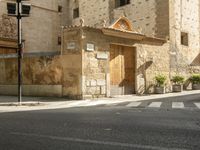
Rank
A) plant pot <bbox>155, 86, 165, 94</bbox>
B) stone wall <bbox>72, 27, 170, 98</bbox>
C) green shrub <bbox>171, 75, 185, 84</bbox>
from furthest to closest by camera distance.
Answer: green shrub <bbox>171, 75, 185, 84</bbox>
plant pot <bbox>155, 86, 165, 94</bbox>
stone wall <bbox>72, 27, 170, 98</bbox>

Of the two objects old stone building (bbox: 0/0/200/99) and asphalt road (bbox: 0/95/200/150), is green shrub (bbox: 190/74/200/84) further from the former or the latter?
asphalt road (bbox: 0/95/200/150)

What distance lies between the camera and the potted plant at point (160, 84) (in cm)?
1772

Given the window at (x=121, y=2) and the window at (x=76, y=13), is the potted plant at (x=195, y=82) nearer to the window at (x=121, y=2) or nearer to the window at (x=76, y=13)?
the window at (x=121, y=2)

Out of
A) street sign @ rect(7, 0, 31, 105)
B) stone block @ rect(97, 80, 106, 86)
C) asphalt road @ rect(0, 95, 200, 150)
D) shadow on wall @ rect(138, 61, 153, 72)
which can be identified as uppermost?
street sign @ rect(7, 0, 31, 105)

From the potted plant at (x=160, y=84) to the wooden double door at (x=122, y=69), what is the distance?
177 cm

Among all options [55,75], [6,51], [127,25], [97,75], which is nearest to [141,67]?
[127,25]

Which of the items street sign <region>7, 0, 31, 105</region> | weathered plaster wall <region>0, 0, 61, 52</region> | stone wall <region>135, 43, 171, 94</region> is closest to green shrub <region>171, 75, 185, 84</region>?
stone wall <region>135, 43, 171, 94</region>

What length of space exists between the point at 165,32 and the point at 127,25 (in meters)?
4.85

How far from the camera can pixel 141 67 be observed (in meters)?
17.2

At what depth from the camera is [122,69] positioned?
16.4 m

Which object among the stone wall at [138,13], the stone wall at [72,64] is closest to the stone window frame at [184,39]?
the stone wall at [138,13]

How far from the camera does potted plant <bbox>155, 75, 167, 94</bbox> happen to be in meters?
17.7

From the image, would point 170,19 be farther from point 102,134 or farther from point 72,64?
point 102,134

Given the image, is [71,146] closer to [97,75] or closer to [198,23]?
[97,75]
